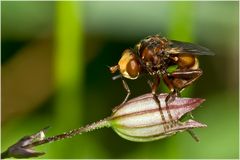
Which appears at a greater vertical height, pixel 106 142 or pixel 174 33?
pixel 174 33

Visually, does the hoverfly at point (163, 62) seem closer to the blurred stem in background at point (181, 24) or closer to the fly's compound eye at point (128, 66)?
the fly's compound eye at point (128, 66)

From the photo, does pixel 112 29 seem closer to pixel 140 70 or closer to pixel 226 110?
pixel 226 110

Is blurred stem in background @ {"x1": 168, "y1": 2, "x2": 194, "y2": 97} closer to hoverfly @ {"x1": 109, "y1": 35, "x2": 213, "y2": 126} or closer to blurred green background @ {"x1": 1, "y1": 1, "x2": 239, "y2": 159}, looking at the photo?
blurred green background @ {"x1": 1, "y1": 1, "x2": 239, "y2": 159}

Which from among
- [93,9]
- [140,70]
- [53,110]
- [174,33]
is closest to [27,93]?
[53,110]

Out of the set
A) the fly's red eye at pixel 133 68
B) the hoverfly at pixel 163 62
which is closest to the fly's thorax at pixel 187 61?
the hoverfly at pixel 163 62

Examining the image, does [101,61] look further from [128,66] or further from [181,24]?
[128,66]

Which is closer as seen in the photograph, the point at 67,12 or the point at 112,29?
the point at 67,12

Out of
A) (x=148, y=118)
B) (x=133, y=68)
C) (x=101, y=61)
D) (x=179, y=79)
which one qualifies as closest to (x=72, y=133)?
(x=148, y=118)

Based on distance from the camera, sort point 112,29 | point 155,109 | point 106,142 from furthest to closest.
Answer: point 112,29 < point 106,142 < point 155,109
